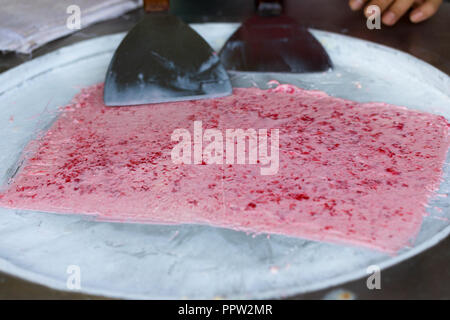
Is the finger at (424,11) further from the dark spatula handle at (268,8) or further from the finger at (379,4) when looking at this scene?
the dark spatula handle at (268,8)

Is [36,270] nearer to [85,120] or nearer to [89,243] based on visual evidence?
[89,243]

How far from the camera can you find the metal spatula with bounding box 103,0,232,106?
112cm

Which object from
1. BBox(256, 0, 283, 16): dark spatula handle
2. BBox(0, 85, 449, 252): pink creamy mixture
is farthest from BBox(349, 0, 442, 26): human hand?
BBox(0, 85, 449, 252): pink creamy mixture

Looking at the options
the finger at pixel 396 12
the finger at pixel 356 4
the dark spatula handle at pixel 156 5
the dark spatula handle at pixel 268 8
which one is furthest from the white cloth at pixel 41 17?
Result: the finger at pixel 396 12

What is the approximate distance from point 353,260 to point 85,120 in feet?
2.15

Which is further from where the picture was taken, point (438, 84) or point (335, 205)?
point (438, 84)

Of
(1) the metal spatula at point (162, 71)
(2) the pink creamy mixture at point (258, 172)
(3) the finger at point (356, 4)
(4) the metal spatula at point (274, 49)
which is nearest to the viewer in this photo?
(2) the pink creamy mixture at point (258, 172)

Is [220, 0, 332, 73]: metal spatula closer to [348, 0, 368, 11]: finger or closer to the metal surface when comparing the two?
[348, 0, 368, 11]: finger

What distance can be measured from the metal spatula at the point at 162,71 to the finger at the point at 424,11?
2.14 feet

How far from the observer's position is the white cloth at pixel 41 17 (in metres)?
1.38

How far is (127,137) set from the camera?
1.01 m


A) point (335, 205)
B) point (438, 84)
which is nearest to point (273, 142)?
point (335, 205)

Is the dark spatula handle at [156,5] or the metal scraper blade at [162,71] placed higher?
the dark spatula handle at [156,5]

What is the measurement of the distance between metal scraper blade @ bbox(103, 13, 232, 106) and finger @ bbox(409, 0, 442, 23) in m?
0.65
